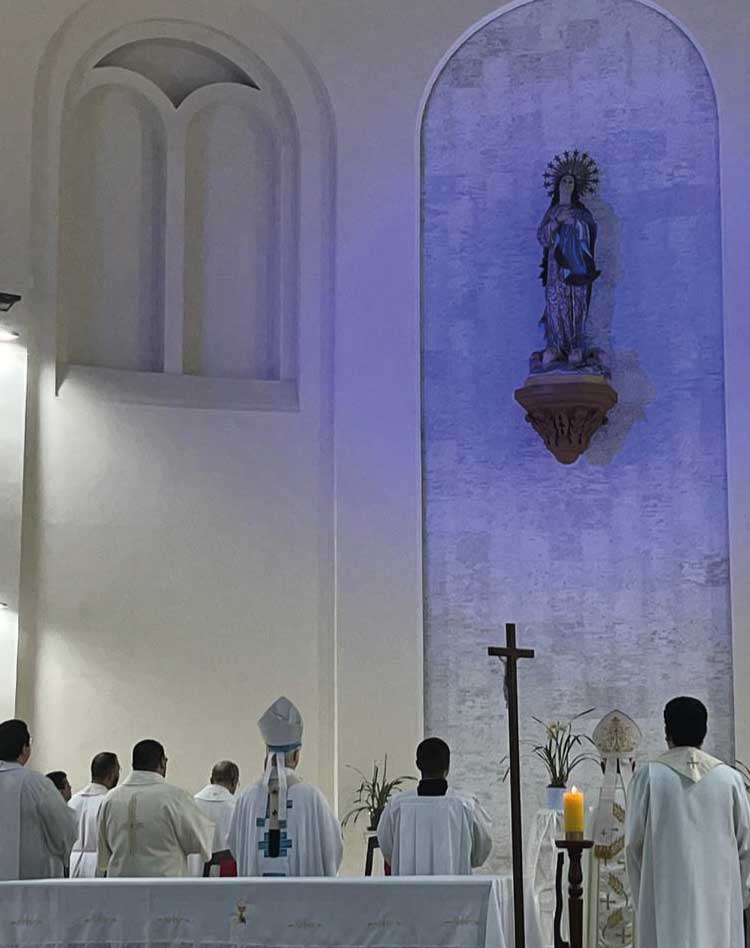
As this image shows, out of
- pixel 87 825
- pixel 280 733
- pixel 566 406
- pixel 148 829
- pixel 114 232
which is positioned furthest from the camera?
pixel 114 232

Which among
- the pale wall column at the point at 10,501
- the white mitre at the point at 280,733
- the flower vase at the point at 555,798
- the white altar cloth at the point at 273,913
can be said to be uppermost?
the pale wall column at the point at 10,501

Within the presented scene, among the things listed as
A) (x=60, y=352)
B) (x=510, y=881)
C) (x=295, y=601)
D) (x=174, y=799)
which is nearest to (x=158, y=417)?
(x=60, y=352)

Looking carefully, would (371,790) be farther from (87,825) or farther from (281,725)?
(281,725)

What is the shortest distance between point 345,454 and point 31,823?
196 inches

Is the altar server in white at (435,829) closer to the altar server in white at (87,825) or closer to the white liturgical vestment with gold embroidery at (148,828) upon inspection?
the white liturgical vestment with gold embroidery at (148,828)

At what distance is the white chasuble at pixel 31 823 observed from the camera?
294 inches

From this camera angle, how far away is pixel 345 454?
1191 centimetres

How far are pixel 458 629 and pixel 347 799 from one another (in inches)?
60.7

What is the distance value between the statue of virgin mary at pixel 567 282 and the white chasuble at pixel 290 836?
4692 millimetres

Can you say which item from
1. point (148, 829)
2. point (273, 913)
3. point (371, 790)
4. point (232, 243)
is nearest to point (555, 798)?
point (371, 790)

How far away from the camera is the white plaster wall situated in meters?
11.5

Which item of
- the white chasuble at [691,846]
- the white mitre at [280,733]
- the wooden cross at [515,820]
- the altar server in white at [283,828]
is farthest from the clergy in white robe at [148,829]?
the white chasuble at [691,846]

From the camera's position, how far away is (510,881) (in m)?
7.52

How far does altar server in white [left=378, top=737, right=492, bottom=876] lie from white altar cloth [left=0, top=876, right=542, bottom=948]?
144 centimetres
